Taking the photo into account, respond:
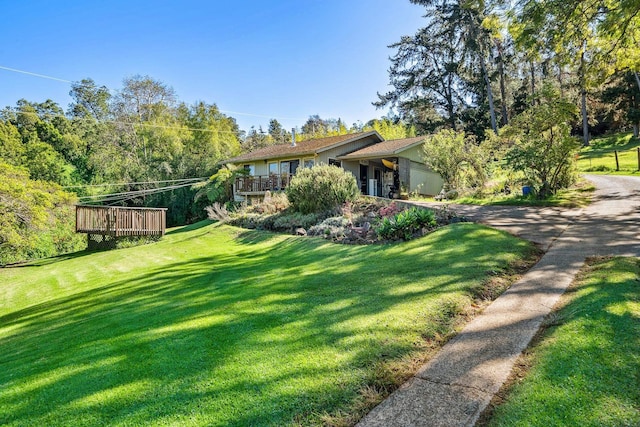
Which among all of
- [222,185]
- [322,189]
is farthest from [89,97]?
[322,189]

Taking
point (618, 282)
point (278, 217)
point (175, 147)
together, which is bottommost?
point (618, 282)

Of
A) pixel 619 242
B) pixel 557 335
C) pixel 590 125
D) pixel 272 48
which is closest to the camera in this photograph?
pixel 557 335

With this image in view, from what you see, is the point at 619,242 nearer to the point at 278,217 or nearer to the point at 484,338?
the point at 484,338

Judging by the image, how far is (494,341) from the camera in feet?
10.6

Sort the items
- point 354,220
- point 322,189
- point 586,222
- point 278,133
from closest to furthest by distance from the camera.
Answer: point 586,222, point 354,220, point 322,189, point 278,133

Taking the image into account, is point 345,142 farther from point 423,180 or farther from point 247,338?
point 247,338

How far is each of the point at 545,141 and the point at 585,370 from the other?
489 inches

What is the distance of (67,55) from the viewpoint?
2381 cm

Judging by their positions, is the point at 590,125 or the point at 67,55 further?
the point at 590,125

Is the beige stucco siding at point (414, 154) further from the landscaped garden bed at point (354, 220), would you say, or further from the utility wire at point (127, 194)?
the utility wire at point (127, 194)

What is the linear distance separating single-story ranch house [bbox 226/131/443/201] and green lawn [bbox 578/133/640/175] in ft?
34.7

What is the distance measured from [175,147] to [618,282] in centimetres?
3806

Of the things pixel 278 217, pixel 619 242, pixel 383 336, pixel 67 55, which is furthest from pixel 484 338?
pixel 67 55

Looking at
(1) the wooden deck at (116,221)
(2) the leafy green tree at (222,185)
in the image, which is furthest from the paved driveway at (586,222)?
(2) the leafy green tree at (222,185)
